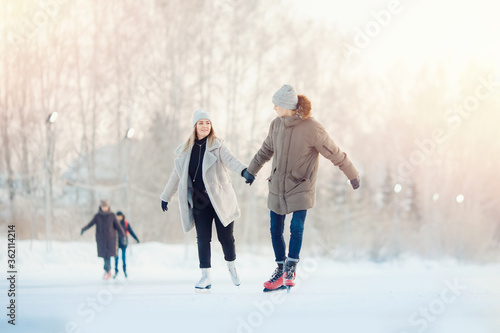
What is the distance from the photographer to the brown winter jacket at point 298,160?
5191 millimetres

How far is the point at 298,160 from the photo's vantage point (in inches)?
205

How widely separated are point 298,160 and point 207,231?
1.13 m

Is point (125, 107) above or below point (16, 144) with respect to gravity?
above

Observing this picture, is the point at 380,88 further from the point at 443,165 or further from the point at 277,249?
the point at 277,249

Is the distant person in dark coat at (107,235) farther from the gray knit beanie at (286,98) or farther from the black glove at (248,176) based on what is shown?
the gray knit beanie at (286,98)

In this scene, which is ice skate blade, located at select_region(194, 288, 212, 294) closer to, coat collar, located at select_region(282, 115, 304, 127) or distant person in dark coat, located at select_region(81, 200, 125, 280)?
coat collar, located at select_region(282, 115, 304, 127)

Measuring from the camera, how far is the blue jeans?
17.1 ft

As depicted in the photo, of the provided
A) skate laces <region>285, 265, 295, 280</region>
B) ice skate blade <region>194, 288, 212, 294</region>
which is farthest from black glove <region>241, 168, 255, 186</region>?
ice skate blade <region>194, 288, 212, 294</region>

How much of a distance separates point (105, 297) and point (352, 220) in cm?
1842

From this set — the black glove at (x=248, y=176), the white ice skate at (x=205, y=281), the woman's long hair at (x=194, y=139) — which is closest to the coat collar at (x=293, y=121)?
the black glove at (x=248, y=176)

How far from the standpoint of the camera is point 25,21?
1683cm

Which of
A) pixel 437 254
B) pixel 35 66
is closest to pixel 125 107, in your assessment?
pixel 35 66

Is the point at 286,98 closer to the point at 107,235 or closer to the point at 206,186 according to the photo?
the point at 206,186

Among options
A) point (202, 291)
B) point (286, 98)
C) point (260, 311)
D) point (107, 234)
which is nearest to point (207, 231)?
point (202, 291)
